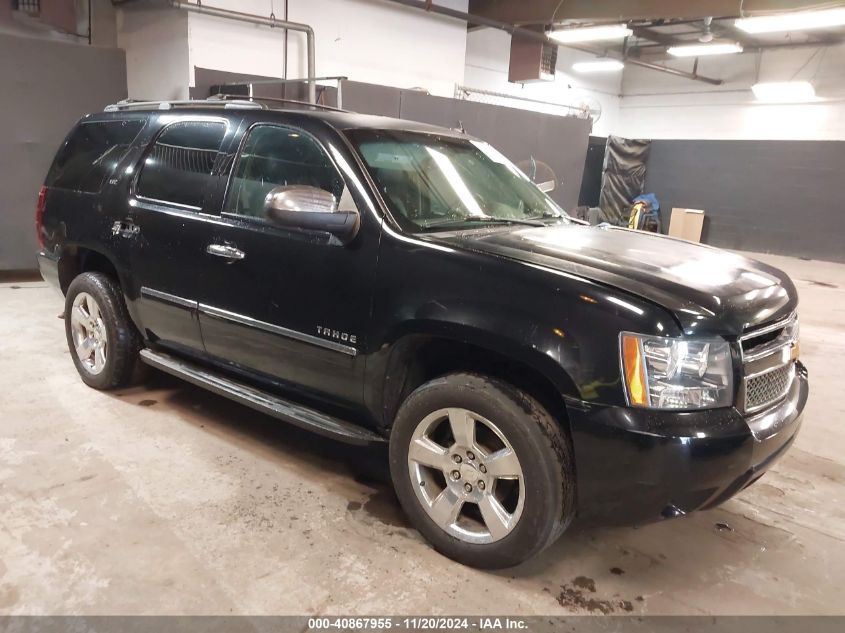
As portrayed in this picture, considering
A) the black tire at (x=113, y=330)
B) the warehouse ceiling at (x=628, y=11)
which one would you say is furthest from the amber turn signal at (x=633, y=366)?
the warehouse ceiling at (x=628, y=11)

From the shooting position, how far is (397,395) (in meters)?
2.78

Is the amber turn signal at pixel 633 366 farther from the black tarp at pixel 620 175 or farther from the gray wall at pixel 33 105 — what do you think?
the black tarp at pixel 620 175

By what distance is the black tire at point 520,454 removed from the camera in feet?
7.52

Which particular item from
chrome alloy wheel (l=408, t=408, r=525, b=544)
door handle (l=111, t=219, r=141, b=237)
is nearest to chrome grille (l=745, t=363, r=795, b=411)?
chrome alloy wheel (l=408, t=408, r=525, b=544)

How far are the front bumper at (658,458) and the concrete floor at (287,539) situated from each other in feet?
1.54

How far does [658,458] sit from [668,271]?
2.46ft

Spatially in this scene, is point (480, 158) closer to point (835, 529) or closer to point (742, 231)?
point (835, 529)

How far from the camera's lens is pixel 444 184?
313 centimetres

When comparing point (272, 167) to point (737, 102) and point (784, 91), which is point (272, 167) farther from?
point (737, 102)

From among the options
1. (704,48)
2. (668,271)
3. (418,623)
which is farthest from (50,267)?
(704,48)

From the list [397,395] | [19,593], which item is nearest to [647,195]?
[397,395]

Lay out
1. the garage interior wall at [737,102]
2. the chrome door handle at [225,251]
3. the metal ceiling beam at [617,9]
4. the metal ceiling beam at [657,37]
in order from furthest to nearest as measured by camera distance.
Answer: the garage interior wall at [737,102], the metal ceiling beam at [657,37], the metal ceiling beam at [617,9], the chrome door handle at [225,251]

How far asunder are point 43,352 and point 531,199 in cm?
390

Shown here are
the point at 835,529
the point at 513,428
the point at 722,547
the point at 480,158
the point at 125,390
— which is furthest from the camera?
the point at 125,390
